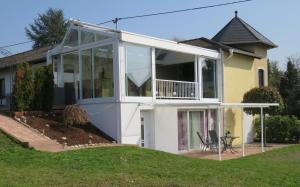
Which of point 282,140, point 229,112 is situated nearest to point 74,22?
point 229,112

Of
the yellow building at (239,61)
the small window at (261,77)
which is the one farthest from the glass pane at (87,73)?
the small window at (261,77)

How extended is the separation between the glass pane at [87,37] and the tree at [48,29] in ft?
144

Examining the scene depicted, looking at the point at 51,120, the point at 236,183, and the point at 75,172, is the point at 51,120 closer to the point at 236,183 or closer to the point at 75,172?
the point at 75,172

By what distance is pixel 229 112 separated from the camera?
24094 millimetres

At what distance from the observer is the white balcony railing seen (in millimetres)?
19141

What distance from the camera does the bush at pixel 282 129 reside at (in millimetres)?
24859

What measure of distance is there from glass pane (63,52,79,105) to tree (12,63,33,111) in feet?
6.77

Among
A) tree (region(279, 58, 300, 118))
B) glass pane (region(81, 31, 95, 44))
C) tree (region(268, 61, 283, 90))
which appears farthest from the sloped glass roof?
tree (region(268, 61, 283, 90))

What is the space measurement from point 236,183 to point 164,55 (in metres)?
11.8

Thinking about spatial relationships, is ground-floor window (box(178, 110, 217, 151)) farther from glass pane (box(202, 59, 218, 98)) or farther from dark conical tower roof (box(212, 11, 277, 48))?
dark conical tower roof (box(212, 11, 277, 48))

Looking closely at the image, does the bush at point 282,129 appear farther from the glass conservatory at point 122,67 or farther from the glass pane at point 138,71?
the glass pane at point 138,71

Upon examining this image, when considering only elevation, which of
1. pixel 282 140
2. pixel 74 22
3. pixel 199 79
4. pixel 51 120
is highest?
pixel 74 22

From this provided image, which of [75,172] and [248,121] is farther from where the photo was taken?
[248,121]

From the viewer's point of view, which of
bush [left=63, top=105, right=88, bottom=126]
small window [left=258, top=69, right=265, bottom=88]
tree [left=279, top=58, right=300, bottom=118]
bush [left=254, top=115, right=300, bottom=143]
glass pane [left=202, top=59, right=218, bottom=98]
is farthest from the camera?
tree [left=279, top=58, right=300, bottom=118]
